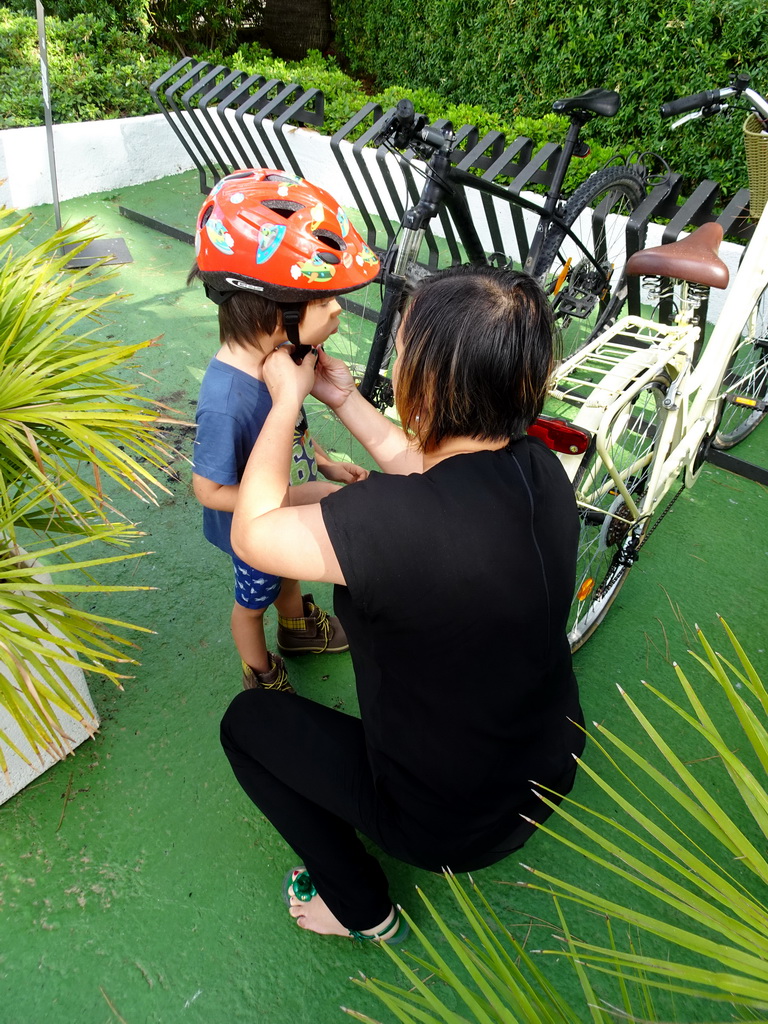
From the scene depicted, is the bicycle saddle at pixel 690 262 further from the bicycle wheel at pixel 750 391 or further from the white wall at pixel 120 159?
the white wall at pixel 120 159

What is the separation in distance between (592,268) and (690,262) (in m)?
1.73

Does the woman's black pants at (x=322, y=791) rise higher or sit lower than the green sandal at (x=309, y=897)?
higher

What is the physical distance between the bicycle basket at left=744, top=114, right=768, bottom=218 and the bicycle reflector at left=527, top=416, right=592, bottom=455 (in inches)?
89.7

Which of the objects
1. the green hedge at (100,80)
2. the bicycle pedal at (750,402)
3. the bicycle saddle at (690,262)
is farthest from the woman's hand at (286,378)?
the green hedge at (100,80)

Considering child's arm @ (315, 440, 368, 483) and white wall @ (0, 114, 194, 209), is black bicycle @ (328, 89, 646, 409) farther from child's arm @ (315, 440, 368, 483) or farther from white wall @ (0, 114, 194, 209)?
white wall @ (0, 114, 194, 209)

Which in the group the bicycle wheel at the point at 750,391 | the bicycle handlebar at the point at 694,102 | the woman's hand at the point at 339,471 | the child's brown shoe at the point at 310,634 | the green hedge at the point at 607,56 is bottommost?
the child's brown shoe at the point at 310,634

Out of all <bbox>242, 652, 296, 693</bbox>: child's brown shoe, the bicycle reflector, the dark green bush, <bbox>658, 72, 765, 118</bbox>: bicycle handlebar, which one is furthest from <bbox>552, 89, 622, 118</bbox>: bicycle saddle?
<bbox>242, 652, 296, 693</bbox>: child's brown shoe

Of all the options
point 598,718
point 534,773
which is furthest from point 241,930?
point 598,718

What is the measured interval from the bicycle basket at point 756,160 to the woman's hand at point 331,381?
2557 mm

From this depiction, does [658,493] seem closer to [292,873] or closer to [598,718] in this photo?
[598,718]

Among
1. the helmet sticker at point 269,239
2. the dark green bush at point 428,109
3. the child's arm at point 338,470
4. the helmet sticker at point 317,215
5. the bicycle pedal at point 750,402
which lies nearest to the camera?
the helmet sticker at point 269,239

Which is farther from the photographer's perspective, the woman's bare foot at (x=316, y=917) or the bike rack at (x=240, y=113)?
the bike rack at (x=240, y=113)

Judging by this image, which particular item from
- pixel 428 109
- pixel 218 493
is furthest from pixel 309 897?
pixel 428 109

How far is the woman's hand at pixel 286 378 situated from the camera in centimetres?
157
